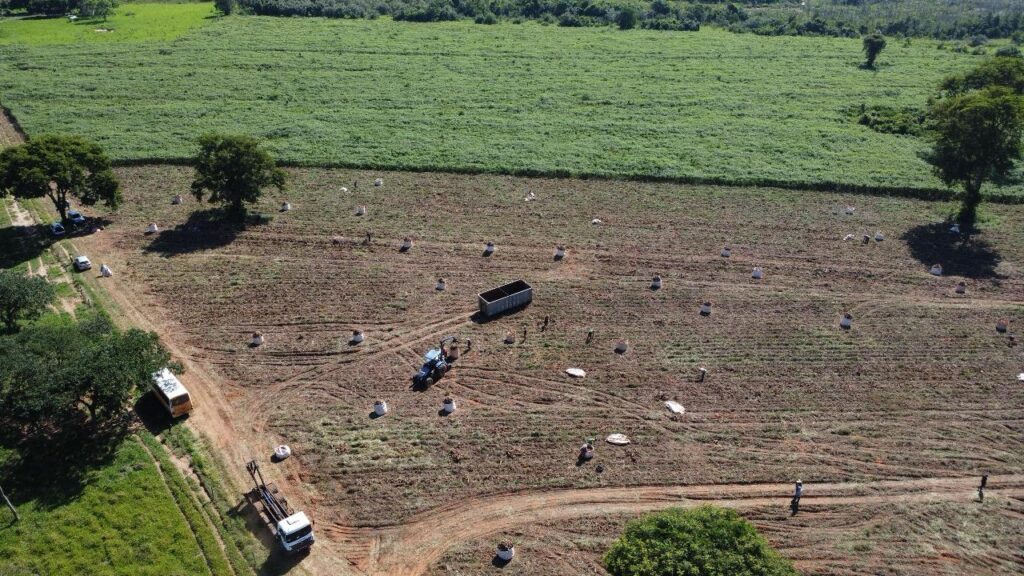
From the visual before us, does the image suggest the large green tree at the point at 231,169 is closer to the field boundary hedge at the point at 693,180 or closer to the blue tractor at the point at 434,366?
the field boundary hedge at the point at 693,180

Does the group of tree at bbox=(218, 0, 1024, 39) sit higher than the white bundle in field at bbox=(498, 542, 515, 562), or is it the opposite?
the group of tree at bbox=(218, 0, 1024, 39)

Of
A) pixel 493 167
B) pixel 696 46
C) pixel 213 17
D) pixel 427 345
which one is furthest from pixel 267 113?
pixel 696 46

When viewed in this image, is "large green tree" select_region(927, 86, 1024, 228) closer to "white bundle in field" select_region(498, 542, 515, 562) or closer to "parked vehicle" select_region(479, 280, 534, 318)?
"parked vehicle" select_region(479, 280, 534, 318)

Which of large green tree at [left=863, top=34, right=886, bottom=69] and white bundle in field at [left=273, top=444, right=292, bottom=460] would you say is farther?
large green tree at [left=863, top=34, right=886, bottom=69]

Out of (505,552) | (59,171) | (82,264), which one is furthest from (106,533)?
(59,171)

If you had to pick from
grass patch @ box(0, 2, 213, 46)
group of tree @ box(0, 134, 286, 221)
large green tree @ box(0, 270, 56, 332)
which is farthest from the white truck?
grass patch @ box(0, 2, 213, 46)

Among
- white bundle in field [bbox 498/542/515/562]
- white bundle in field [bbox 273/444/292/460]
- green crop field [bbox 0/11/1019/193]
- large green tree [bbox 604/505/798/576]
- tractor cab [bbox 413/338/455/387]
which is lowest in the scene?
white bundle in field [bbox 498/542/515/562]

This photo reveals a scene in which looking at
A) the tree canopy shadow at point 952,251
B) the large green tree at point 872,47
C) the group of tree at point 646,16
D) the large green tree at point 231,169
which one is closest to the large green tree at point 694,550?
the tree canopy shadow at point 952,251
